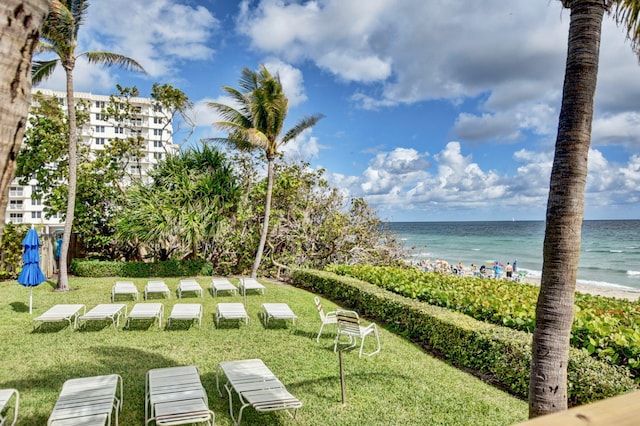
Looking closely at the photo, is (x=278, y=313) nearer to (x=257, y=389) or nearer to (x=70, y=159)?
(x=257, y=389)

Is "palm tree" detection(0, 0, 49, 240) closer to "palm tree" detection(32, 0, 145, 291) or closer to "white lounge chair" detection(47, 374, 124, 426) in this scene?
"white lounge chair" detection(47, 374, 124, 426)

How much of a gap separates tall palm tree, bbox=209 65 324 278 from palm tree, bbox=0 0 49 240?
15.1 m

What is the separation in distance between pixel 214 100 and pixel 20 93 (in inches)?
680

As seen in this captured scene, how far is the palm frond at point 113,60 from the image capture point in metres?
13.0

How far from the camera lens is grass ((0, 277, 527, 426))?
5527mm

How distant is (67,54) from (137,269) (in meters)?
8.59

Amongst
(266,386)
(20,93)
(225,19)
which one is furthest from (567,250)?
(225,19)

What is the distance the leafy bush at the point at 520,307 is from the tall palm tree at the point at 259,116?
21.3ft

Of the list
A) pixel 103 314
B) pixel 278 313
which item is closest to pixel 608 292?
pixel 278 313

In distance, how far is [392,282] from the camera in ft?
40.5

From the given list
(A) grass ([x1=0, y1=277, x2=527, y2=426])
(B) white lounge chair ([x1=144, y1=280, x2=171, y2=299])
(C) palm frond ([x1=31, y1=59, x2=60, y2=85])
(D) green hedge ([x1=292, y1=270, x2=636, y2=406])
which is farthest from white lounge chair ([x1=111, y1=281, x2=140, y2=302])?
(C) palm frond ([x1=31, y1=59, x2=60, y2=85])

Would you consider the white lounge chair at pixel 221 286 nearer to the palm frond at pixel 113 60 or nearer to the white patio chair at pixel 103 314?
the white patio chair at pixel 103 314

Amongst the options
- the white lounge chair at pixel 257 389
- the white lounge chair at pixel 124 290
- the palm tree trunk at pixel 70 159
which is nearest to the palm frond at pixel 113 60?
the palm tree trunk at pixel 70 159

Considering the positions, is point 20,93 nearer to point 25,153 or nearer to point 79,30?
point 79,30
